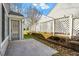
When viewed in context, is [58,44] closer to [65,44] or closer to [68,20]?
[65,44]

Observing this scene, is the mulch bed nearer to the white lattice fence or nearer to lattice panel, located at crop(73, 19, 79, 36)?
the white lattice fence

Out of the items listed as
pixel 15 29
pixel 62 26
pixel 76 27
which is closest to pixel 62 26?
pixel 62 26

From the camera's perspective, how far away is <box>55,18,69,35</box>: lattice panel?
3.33 metres

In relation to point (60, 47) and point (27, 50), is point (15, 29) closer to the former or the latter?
point (27, 50)

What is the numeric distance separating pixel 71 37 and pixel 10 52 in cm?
114

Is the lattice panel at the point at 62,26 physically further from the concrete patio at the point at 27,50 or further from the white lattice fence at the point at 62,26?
the concrete patio at the point at 27,50

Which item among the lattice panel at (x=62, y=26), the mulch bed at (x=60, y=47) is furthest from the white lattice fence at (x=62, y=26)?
the mulch bed at (x=60, y=47)

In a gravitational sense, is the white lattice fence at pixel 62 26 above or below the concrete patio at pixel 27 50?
above

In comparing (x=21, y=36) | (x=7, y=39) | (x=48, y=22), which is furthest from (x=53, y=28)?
(x=7, y=39)

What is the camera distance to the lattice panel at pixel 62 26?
3.33 metres

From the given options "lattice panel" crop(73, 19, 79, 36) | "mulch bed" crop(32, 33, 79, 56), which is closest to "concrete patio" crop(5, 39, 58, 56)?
"mulch bed" crop(32, 33, 79, 56)

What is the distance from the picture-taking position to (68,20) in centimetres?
332

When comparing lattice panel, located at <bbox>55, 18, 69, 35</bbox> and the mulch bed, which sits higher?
lattice panel, located at <bbox>55, 18, 69, 35</bbox>

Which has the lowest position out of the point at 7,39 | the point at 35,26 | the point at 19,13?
the point at 7,39
